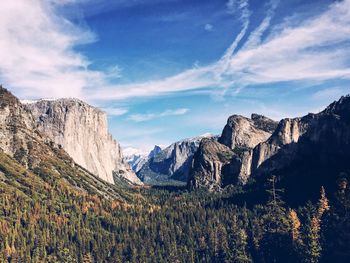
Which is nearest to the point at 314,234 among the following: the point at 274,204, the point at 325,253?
the point at 325,253

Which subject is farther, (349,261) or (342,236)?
(342,236)

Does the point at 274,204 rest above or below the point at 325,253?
above

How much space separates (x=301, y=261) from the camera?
19100 centimetres

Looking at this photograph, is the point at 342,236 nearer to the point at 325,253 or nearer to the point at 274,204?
the point at 325,253

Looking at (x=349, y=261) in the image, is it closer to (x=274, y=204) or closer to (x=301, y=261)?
(x=301, y=261)

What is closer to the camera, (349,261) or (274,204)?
(349,261)

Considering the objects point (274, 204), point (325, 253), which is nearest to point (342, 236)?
point (325, 253)

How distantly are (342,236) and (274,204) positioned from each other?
109 ft

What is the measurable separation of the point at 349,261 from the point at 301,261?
18945mm

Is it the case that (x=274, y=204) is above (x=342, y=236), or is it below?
above

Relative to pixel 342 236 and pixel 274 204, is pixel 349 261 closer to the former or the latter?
pixel 342 236

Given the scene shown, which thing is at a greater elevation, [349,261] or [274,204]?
[274,204]

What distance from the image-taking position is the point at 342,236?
7771 inches

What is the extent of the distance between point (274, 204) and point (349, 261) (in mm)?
36844
